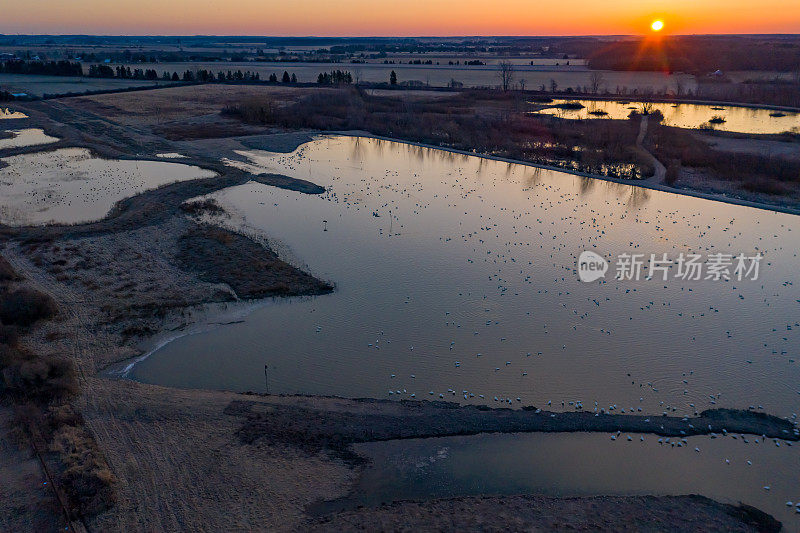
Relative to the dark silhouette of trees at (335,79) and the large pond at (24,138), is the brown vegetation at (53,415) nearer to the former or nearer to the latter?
the large pond at (24,138)

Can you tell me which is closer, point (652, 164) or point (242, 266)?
point (242, 266)

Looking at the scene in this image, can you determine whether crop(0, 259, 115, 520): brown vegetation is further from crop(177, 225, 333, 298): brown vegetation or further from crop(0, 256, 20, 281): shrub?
crop(177, 225, 333, 298): brown vegetation

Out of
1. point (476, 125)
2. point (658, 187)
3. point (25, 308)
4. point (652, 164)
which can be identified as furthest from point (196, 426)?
point (476, 125)

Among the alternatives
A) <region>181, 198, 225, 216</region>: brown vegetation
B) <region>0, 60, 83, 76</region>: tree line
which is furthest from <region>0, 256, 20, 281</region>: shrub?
<region>0, 60, 83, 76</region>: tree line

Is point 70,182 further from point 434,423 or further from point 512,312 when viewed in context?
point 434,423

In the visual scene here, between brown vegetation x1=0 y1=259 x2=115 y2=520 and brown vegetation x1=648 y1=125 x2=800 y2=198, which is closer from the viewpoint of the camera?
brown vegetation x1=0 y1=259 x2=115 y2=520

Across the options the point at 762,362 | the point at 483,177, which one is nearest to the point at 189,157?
the point at 483,177
